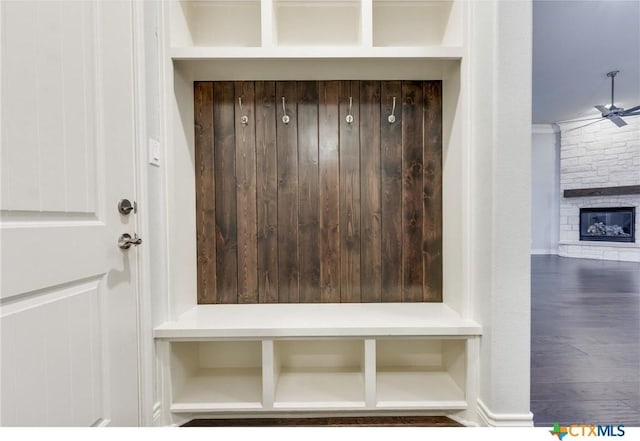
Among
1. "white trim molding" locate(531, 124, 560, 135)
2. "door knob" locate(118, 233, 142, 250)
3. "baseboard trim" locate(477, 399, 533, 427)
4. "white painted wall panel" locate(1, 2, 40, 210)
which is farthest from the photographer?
"white trim molding" locate(531, 124, 560, 135)

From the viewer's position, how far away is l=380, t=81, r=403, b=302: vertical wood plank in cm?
187

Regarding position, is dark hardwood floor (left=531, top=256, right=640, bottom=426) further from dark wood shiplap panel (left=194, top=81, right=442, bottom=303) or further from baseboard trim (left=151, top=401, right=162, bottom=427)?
baseboard trim (left=151, top=401, right=162, bottom=427)

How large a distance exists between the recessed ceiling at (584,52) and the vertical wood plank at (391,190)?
196cm

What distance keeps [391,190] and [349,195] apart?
24 centimetres

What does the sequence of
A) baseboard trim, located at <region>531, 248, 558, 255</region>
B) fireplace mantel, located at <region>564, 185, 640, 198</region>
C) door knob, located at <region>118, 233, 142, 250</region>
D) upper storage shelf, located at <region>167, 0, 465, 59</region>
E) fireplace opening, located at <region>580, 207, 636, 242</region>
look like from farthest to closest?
baseboard trim, located at <region>531, 248, 558, 255</region> < fireplace opening, located at <region>580, 207, 636, 242</region> < fireplace mantel, located at <region>564, 185, 640, 198</region> < upper storage shelf, located at <region>167, 0, 465, 59</region> < door knob, located at <region>118, 233, 142, 250</region>

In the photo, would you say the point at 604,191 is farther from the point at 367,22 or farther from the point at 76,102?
the point at 76,102

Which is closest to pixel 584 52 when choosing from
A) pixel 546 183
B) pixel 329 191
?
pixel 329 191

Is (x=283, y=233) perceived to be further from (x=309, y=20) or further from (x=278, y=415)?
(x=309, y=20)

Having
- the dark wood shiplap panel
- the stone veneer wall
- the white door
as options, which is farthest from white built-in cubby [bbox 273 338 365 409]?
the stone veneer wall

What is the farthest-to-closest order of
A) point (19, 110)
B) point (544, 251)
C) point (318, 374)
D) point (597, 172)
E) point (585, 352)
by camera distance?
1. point (544, 251)
2. point (597, 172)
3. point (585, 352)
4. point (318, 374)
5. point (19, 110)

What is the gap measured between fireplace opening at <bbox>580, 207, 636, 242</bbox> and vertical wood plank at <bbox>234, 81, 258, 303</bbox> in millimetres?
7038

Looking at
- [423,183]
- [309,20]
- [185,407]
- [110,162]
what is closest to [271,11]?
[309,20]

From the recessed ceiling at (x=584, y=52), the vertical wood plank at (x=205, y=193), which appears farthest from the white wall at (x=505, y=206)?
the recessed ceiling at (x=584, y=52)

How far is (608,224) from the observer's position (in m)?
6.22
